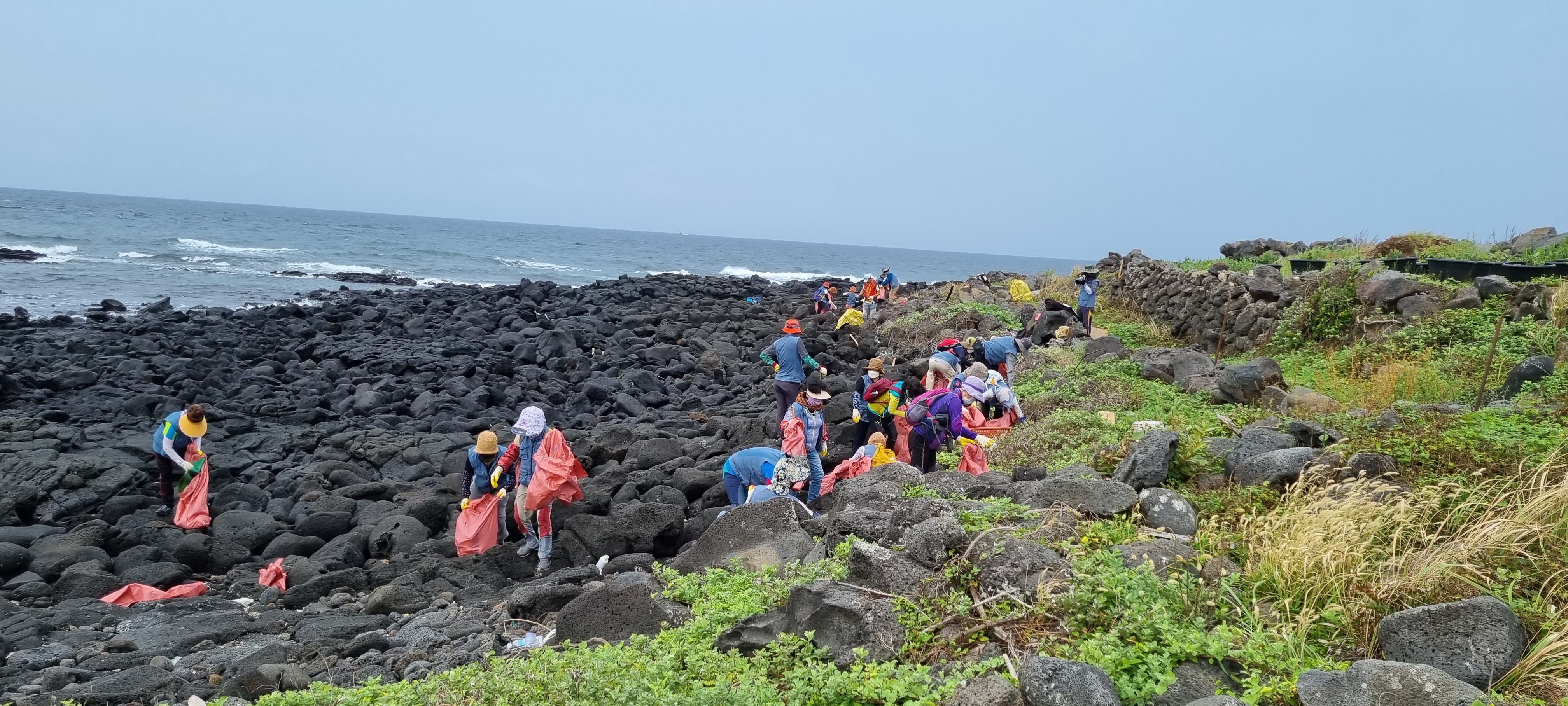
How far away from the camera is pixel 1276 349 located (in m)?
13.3

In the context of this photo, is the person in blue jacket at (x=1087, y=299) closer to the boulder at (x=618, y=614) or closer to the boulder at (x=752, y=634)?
the boulder at (x=618, y=614)

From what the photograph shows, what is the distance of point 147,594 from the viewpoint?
26.0 ft

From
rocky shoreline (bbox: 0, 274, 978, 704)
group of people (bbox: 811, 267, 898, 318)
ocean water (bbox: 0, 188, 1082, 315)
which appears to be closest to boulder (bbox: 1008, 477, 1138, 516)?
rocky shoreline (bbox: 0, 274, 978, 704)

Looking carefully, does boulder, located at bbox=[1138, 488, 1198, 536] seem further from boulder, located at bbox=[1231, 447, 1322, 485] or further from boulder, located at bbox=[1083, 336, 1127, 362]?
boulder, located at bbox=[1083, 336, 1127, 362]

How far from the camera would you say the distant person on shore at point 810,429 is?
8531mm

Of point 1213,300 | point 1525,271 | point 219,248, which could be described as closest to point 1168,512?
point 1525,271

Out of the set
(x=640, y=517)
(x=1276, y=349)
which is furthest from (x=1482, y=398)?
(x=640, y=517)

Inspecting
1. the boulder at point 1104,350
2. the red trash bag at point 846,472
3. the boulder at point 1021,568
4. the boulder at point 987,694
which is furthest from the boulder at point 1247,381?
the boulder at point 987,694

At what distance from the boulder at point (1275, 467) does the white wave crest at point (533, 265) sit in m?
56.5

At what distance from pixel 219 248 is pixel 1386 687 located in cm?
6254

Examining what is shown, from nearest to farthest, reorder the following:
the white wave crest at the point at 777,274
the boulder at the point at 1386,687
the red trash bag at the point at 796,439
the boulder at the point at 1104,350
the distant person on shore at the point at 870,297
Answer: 1. the boulder at the point at 1386,687
2. the red trash bag at the point at 796,439
3. the boulder at the point at 1104,350
4. the distant person on shore at the point at 870,297
5. the white wave crest at the point at 777,274

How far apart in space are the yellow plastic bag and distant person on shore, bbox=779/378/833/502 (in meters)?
16.1

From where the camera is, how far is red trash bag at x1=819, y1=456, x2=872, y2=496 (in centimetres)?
867

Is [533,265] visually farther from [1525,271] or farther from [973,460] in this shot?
[973,460]
